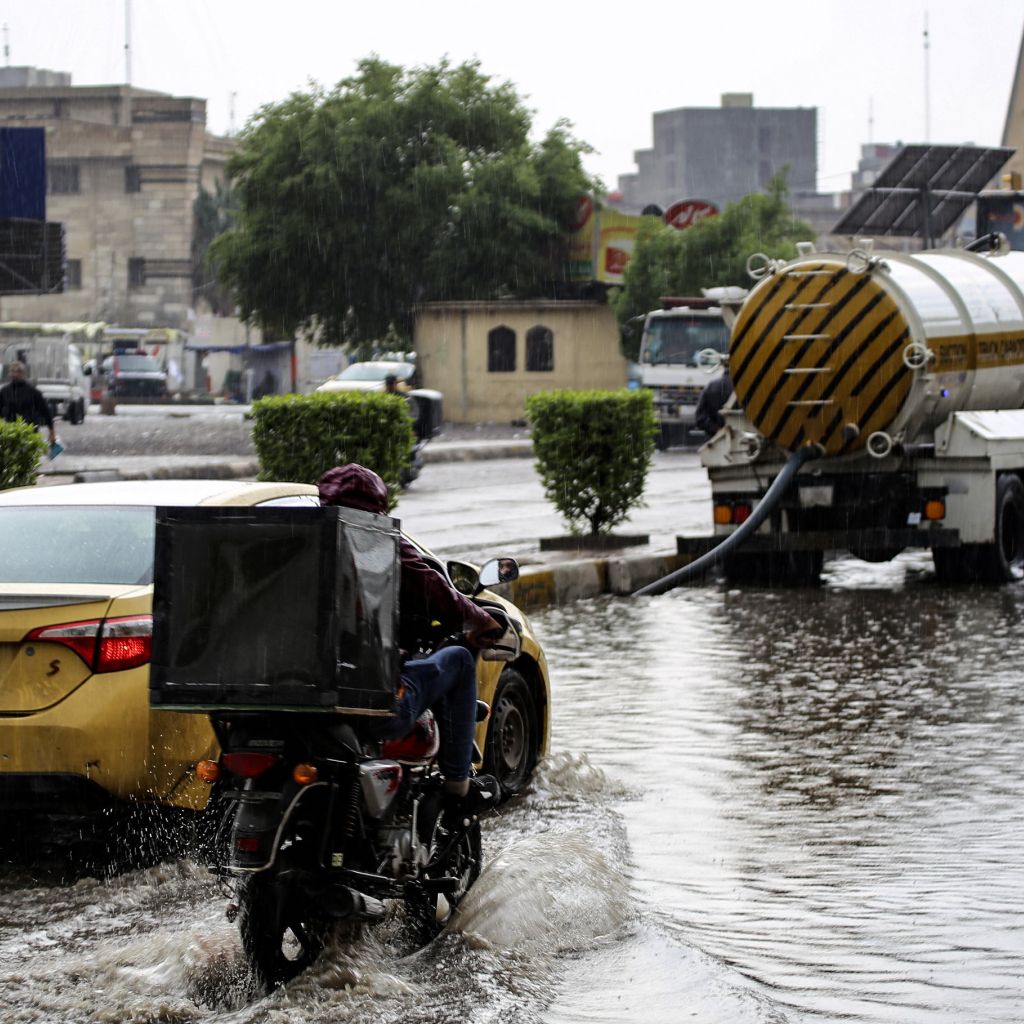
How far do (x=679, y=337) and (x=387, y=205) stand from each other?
18.0 meters

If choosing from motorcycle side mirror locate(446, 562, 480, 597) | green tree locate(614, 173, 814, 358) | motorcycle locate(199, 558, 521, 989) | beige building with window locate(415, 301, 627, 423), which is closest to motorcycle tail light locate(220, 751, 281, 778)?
motorcycle locate(199, 558, 521, 989)

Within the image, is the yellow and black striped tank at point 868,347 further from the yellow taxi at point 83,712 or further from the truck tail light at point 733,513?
the yellow taxi at point 83,712

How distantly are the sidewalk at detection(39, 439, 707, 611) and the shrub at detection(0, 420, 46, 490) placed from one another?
117 inches

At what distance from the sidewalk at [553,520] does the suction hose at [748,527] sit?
1.18 feet

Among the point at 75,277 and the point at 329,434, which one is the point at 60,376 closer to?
the point at 329,434

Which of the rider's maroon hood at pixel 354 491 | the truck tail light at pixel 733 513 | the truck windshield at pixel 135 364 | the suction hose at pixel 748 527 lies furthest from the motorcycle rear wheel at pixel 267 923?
the truck windshield at pixel 135 364

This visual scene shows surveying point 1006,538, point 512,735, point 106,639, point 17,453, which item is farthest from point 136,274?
point 106,639

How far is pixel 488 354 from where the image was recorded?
51.2m

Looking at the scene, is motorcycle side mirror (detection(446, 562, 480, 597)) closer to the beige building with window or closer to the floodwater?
the floodwater

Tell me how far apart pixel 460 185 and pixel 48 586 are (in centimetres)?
4712

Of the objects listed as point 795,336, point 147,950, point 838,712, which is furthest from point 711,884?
point 795,336

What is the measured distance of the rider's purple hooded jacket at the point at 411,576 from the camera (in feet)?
16.7

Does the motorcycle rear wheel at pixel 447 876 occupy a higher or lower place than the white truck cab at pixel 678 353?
lower

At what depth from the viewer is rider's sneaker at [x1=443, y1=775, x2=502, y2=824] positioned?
548cm
